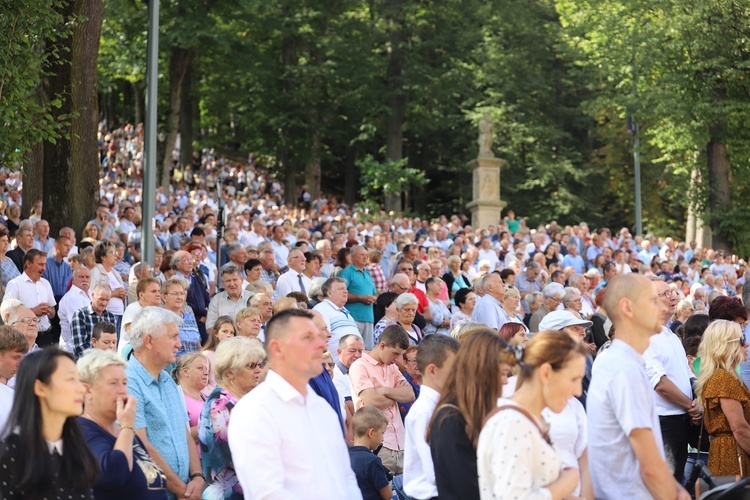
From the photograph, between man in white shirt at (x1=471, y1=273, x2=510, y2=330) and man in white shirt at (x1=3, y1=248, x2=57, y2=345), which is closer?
man in white shirt at (x1=3, y1=248, x2=57, y2=345)

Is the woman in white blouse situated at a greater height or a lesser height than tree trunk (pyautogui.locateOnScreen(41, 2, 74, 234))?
lesser

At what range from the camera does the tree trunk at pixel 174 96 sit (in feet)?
118

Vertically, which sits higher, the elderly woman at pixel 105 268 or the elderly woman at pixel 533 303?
the elderly woman at pixel 105 268

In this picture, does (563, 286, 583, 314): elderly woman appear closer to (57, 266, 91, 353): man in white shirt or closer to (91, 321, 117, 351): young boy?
(57, 266, 91, 353): man in white shirt

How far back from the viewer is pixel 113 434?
5996 mm

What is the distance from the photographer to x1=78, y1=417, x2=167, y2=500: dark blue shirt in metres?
5.61

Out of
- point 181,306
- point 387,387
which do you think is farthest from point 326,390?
point 181,306

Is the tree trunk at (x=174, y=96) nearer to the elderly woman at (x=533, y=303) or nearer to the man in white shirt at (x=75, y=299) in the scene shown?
the elderly woman at (x=533, y=303)

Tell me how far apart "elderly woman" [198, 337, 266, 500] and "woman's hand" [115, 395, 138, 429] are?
1350mm

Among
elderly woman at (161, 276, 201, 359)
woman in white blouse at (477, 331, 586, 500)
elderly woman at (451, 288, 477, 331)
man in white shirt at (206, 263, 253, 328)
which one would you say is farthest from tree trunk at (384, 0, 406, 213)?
woman in white blouse at (477, 331, 586, 500)

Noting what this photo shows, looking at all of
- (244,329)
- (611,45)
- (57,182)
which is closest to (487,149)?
(611,45)

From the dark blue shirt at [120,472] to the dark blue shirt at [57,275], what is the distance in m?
7.79

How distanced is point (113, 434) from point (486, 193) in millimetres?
29151

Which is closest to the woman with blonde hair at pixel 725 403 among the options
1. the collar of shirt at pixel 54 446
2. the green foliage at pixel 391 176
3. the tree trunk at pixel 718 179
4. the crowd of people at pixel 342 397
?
the crowd of people at pixel 342 397
